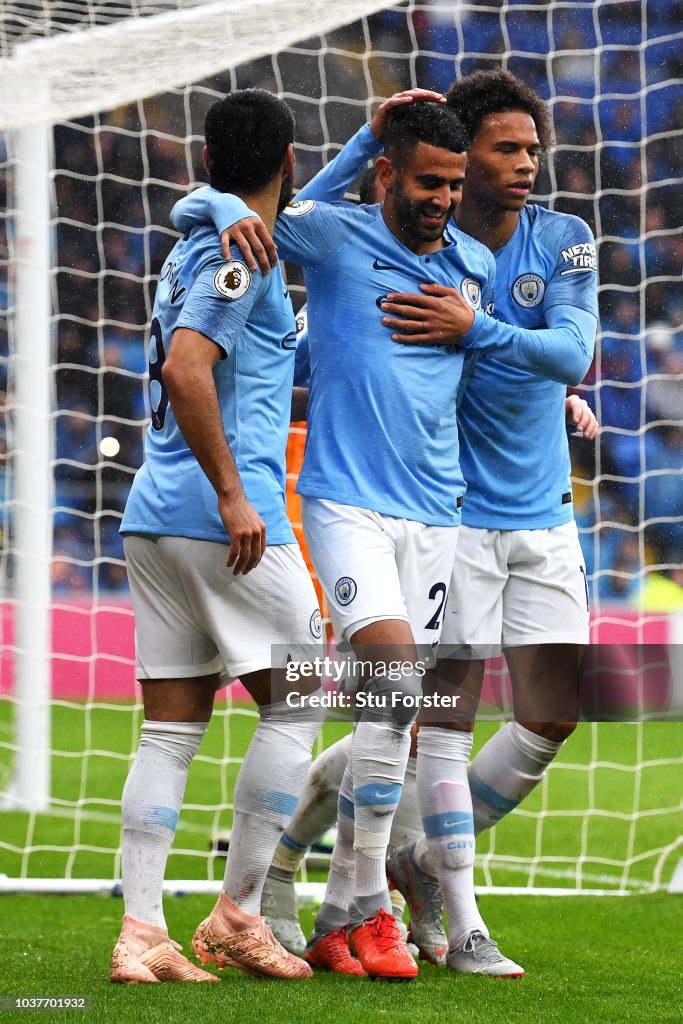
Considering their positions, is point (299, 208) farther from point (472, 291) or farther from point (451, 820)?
point (451, 820)

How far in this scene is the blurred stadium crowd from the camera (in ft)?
25.6

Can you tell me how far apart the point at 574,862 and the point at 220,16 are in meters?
2.81

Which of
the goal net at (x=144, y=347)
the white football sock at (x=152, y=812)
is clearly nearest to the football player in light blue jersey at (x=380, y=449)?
the white football sock at (x=152, y=812)

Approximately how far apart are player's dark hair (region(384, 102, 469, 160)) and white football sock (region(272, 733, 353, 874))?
1.29 meters

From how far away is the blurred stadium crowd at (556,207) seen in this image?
7.82 m

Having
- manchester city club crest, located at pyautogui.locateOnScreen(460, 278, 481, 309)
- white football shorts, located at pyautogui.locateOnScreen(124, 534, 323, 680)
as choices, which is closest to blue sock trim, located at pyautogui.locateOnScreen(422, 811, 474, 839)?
white football shorts, located at pyautogui.locateOnScreen(124, 534, 323, 680)

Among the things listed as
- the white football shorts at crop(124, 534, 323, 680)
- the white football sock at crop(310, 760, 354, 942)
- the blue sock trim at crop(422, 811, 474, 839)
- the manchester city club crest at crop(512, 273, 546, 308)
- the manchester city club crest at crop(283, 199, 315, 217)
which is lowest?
the white football sock at crop(310, 760, 354, 942)

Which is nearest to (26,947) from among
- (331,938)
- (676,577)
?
(331,938)

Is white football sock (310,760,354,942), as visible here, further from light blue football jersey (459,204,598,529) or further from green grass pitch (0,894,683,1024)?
light blue football jersey (459,204,598,529)

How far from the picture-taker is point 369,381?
276 cm

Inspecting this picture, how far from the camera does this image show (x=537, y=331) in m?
2.89

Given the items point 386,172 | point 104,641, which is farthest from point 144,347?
point 386,172

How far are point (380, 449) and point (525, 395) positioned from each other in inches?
18.5

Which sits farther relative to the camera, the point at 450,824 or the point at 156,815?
the point at 450,824
